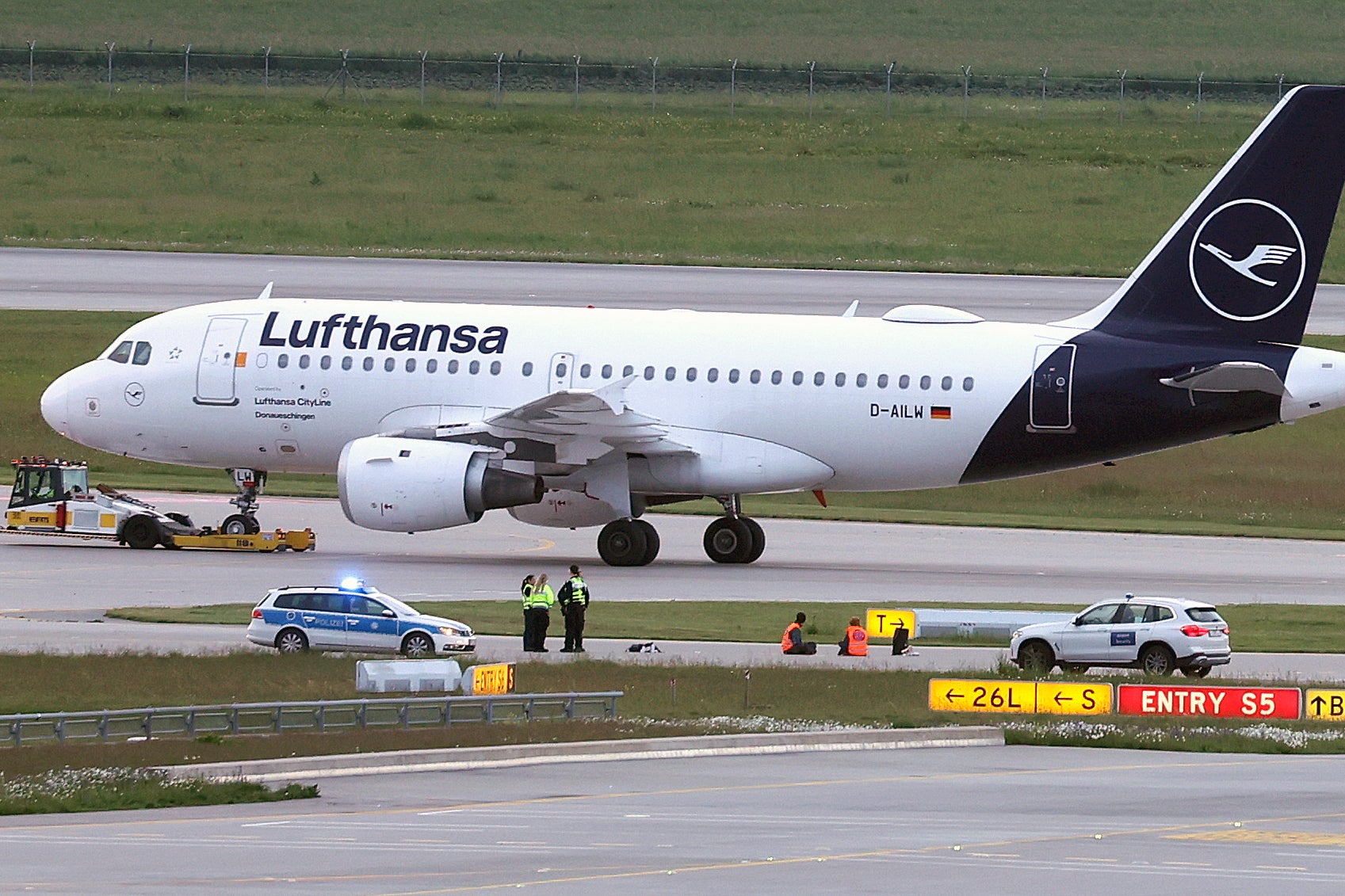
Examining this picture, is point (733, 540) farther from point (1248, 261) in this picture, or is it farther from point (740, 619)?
point (1248, 261)

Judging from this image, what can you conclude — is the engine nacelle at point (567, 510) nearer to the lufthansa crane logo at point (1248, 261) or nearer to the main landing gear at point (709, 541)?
the main landing gear at point (709, 541)

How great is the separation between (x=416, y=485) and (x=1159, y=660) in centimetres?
1609

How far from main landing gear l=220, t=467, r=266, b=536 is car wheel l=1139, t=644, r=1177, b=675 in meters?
20.4

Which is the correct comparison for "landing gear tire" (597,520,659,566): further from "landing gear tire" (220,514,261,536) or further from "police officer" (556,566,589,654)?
"police officer" (556,566,589,654)

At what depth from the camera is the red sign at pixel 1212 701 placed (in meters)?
30.4

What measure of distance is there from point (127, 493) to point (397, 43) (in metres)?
83.1

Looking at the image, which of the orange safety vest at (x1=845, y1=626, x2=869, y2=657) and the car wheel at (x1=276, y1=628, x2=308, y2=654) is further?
the orange safety vest at (x1=845, y1=626, x2=869, y2=657)

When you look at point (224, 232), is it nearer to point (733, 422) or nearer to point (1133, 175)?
point (1133, 175)

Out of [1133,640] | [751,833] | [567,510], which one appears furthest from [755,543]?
[751,833]

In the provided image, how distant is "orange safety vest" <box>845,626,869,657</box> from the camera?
35812mm

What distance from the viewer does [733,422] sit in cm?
4744

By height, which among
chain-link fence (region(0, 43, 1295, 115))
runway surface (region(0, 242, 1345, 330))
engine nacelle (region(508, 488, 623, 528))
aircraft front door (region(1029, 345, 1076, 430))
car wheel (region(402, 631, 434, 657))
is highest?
chain-link fence (region(0, 43, 1295, 115))

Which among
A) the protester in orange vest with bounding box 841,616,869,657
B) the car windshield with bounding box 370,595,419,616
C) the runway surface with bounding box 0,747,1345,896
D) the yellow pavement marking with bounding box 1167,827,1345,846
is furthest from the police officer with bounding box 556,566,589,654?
the yellow pavement marking with bounding box 1167,827,1345,846

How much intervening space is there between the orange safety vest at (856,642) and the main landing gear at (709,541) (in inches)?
461
